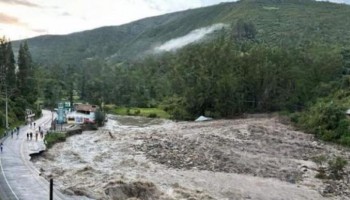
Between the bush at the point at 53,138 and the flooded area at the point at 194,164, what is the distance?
3.44ft

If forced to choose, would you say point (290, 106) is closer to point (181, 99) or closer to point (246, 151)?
point (181, 99)

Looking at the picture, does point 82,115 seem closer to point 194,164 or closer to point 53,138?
point 53,138

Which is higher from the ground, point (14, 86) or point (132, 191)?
point (14, 86)

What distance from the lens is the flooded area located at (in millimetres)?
41344

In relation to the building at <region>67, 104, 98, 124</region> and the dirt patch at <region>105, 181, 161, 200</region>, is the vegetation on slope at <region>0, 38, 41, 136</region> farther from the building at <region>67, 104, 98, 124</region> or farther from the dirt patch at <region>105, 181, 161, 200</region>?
the dirt patch at <region>105, 181, 161, 200</region>

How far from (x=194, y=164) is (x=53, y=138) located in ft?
82.2

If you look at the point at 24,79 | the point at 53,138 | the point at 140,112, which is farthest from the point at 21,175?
the point at 140,112

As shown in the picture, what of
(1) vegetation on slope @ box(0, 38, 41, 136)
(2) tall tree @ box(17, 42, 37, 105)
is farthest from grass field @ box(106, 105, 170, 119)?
(2) tall tree @ box(17, 42, 37, 105)

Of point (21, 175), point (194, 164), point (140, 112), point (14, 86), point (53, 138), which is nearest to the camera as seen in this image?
point (21, 175)

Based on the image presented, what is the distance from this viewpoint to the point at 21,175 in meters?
44.2

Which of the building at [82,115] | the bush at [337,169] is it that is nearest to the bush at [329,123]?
the bush at [337,169]

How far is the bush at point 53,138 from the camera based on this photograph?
215ft

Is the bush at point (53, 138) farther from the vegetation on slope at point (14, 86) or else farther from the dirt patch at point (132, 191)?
the dirt patch at point (132, 191)

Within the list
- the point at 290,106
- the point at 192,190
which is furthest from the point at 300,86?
the point at 192,190
